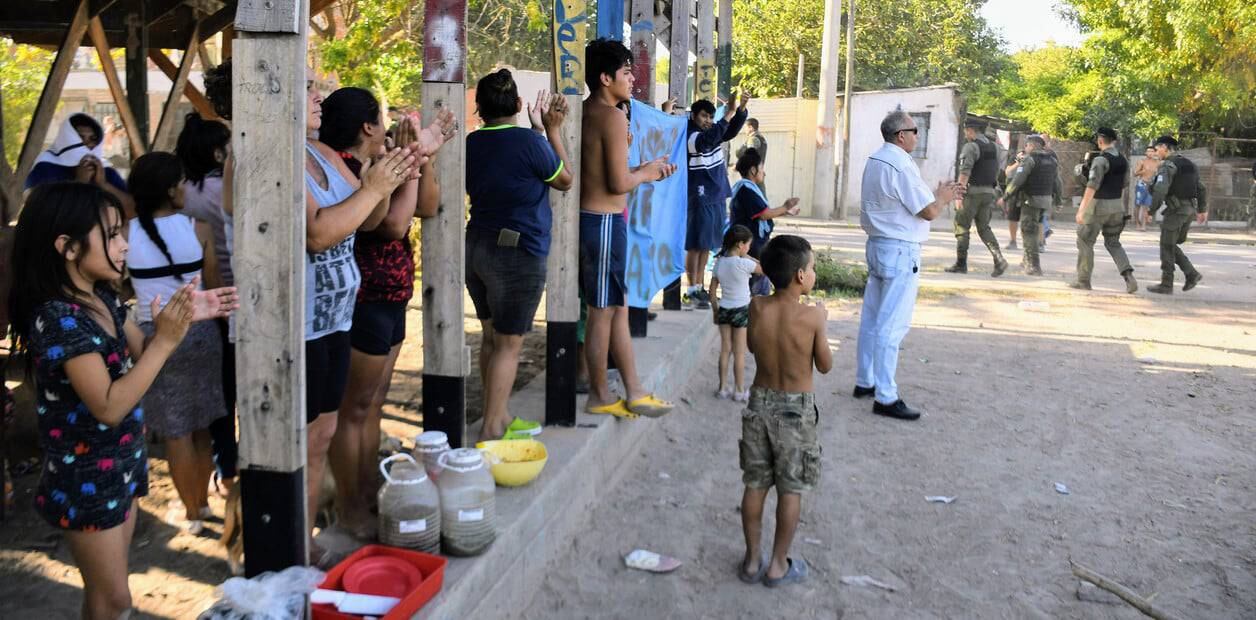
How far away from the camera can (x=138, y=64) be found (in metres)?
8.16

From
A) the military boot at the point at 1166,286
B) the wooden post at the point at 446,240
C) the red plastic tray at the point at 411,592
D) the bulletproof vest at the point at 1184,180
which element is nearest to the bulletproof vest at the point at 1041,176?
the bulletproof vest at the point at 1184,180

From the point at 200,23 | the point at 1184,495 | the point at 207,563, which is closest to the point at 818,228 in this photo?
the point at 200,23

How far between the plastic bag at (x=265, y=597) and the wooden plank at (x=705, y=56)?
8006 mm

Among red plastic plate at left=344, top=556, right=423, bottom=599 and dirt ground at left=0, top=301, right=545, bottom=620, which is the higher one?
red plastic plate at left=344, top=556, right=423, bottom=599

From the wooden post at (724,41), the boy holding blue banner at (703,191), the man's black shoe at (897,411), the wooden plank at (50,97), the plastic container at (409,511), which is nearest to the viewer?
the plastic container at (409,511)

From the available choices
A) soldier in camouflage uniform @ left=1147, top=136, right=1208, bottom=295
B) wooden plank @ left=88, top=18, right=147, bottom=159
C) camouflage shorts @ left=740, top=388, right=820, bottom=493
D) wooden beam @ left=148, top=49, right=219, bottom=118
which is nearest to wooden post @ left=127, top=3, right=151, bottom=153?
wooden plank @ left=88, top=18, right=147, bottom=159

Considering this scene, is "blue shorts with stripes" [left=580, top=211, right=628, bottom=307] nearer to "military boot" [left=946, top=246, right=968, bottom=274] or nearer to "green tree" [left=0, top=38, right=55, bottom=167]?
"military boot" [left=946, top=246, right=968, bottom=274]

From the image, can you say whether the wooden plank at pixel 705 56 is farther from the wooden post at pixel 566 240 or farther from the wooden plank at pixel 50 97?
the wooden plank at pixel 50 97

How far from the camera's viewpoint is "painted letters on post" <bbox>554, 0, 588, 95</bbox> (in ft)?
15.9

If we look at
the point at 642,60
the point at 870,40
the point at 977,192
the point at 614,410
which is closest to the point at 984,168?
the point at 977,192

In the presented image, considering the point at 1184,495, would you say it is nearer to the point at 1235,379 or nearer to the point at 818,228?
the point at 1235,379

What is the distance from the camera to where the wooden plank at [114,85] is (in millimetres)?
7117

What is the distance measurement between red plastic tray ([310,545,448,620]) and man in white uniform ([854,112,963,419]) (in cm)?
414

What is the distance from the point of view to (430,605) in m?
2.95
